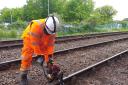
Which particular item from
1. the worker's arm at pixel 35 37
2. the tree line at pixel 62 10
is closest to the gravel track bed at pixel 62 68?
the worker's arm at pixel 35 37

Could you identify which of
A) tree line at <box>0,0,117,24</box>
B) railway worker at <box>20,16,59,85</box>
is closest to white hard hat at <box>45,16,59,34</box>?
railway worker at <box>20,16,59,85</box>

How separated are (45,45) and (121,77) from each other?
10.5 feet

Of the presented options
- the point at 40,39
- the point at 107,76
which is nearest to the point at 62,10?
the point at 107,76

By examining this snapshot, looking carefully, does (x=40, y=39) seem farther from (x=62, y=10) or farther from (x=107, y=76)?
(x=62, y=10)

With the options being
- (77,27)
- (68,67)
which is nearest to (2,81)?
(68,67)

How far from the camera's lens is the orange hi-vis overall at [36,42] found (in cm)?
553

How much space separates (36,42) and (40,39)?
161 mm

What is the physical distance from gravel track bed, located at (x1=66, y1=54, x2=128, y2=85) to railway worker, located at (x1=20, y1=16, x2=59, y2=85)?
1317 millimetres

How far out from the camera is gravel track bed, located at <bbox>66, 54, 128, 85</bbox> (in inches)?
288

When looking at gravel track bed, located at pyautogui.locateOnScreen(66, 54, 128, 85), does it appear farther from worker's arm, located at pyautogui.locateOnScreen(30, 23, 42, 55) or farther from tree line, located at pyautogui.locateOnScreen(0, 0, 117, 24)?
tree line, located at pyautogui.locateOnScreen(0, 0, 117, 24)

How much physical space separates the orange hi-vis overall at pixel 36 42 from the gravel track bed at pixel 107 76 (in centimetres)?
134

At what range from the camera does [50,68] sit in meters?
5.99

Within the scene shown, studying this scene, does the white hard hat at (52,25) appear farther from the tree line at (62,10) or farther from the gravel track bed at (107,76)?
the tree line at (62,10)

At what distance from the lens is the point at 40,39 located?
562 centimetres
